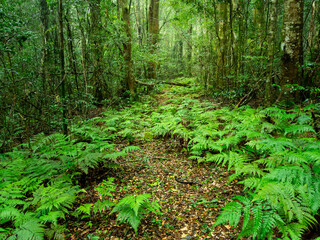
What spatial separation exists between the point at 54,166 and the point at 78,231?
4.59 ft

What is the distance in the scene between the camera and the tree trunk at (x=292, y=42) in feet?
15.6

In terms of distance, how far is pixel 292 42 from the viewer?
193 inches

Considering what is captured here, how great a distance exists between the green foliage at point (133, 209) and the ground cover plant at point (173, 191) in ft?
0.04

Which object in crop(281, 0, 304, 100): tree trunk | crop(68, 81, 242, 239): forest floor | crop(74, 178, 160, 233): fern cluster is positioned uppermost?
crop(281, 0, 304, 100): tree trunk

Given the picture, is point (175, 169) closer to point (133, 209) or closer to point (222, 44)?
point (133, 209)

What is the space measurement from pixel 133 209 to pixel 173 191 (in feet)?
3.60

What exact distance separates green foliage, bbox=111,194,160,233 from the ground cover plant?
14 mm

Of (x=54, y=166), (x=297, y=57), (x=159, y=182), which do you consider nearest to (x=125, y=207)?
(x=159, y=182)

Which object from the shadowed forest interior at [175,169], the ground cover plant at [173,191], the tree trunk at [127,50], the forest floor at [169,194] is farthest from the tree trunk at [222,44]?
the forest floor at [169,194]

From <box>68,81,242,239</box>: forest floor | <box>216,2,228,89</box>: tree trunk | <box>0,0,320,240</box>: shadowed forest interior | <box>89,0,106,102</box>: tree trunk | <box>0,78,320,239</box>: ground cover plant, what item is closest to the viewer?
<box>0,78,320,239</box>: ground cover plant

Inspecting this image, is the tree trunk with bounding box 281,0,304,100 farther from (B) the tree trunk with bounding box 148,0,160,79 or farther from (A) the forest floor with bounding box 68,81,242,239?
(B) the tree trunk with bounding box 148,0,160,79

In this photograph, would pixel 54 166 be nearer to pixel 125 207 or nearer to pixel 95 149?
pixel 95 149

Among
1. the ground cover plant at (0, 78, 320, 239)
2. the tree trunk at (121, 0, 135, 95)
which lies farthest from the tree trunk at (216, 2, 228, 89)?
the ground cover plant at (0, 78, 320, 239)

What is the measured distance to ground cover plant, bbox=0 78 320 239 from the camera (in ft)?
6.33
